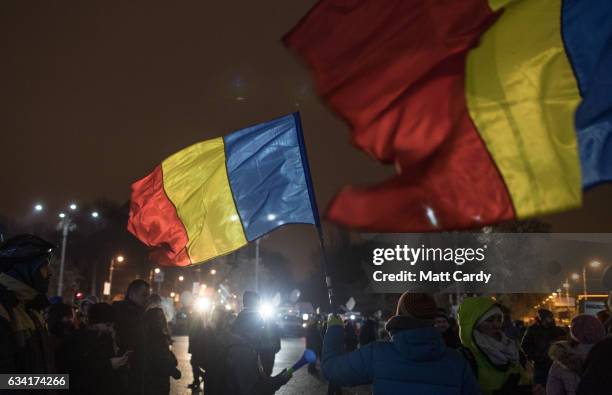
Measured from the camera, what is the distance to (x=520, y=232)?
43.2 metres

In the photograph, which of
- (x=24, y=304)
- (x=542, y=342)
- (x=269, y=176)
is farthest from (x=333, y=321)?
(x=542, y=342)

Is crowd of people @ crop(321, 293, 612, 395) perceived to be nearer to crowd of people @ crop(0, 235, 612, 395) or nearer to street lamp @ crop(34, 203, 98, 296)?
crowd of people @ crop(0, 235, 612, 395)

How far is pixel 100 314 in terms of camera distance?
6.80 m

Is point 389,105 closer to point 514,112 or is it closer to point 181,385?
point 514,112

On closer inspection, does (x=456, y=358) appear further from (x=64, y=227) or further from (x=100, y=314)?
(x=64, y=227)

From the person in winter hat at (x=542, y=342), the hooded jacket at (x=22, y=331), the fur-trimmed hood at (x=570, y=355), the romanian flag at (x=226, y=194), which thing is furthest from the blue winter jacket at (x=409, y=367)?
the person in winter hat at (x=542, y=342)

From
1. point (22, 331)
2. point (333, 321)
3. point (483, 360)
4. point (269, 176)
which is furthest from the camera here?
point (269, 176)

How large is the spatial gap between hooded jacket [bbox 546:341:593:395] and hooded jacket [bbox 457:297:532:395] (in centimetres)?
89

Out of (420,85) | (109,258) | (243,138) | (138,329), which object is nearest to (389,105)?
(420,85)

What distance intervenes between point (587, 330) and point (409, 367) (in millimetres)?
2790

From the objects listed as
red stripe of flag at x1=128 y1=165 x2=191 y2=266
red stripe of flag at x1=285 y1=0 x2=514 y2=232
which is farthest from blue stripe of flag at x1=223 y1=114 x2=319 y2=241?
red stripe of flag at x1=285 y1=0 x2=514 y2=232

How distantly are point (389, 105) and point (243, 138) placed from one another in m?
3.70

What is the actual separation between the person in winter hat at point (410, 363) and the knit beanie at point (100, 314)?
3.10m

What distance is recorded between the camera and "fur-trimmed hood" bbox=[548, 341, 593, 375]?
6023mm
